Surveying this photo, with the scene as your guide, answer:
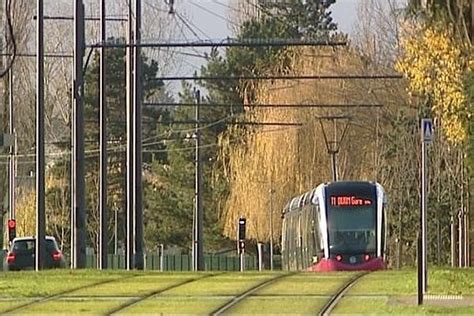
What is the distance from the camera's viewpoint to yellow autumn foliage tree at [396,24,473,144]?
42.3 meters

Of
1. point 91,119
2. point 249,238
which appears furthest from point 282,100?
point 91,119

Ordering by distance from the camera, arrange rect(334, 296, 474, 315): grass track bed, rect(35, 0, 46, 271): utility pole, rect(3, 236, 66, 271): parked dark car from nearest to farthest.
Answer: rect(334, 296, 474, 315): grass track bed
rect(35, 0, 46, 271): utility pole
rect(3, 236, 66, 271): parked dark car

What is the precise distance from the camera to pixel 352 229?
43312mm

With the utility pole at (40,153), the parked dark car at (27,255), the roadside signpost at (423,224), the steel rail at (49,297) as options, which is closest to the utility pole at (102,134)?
the parked dark car at (27,255)

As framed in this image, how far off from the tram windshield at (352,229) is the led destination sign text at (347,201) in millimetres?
133

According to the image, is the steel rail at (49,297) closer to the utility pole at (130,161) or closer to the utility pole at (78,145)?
the utility pole at (78,145)

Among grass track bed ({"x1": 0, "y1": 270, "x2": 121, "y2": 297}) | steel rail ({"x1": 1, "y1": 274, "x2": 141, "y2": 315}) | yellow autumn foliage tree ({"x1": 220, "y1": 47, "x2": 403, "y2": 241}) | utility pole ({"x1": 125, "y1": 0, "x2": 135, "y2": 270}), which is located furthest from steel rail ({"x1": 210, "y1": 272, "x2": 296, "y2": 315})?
yellow autumn foliage tree ({"x1": 220, "y1": 47, "x2": 403, "y2": 241})

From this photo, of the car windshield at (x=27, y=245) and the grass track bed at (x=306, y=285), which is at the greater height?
the grass track bed at (x=306, y=285)

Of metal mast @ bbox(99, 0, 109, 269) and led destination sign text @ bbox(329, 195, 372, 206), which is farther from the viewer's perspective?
metal mast @ bbox(99, 0, 109, 269)

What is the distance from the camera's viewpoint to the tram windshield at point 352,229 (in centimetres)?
4300

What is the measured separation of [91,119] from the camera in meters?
83.6

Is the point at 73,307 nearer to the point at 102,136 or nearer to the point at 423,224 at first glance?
the point at 423,224

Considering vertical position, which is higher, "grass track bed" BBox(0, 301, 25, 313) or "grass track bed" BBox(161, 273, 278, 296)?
"grass track bed" BBox(0, 301, 25, 313)

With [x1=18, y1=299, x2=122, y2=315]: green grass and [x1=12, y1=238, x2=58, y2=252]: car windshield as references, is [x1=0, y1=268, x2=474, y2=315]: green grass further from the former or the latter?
[x1=12, y1=238, x2=58, y2=252]: car windshield
